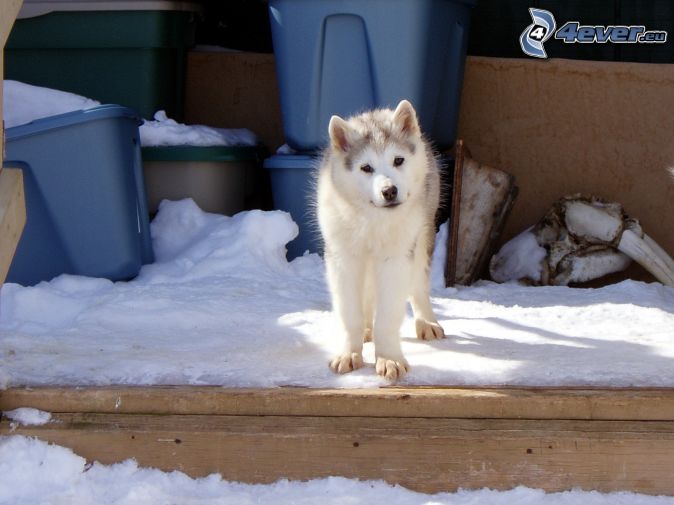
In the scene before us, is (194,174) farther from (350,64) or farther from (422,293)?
(422,293)

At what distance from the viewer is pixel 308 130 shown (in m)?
6.06

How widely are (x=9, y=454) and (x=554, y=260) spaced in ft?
11.8

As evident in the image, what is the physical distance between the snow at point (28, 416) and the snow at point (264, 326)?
0.15 m

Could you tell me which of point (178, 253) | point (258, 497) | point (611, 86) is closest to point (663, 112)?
point (611, 86)

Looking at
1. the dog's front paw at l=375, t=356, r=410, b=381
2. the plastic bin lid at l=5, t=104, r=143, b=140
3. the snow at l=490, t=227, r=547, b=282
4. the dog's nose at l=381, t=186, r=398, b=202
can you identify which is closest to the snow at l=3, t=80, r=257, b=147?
the plastic bin lid at l=5, t=104, r=143, b=140

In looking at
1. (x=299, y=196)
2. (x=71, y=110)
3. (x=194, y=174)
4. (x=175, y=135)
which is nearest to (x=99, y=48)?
(x=175, y=135)

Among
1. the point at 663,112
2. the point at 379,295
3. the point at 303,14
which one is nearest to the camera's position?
the point at 379,295

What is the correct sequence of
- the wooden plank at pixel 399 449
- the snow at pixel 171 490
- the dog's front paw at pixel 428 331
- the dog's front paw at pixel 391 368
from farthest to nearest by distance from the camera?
the dog's front paw at pixel 428 331
the dog's front paw at pixel 391 368
the wooden plank at pixel 399 449
the snow at pixel 171 490

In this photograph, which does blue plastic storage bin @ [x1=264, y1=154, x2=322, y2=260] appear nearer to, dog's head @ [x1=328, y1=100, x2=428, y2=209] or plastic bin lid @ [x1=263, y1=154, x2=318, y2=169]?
plastic bin lid @ [x1=263, y1=154, x2=318, y2=169]

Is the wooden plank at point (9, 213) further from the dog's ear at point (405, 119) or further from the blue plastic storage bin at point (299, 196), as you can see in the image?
the blue plastic storage bin at point (299, 196)

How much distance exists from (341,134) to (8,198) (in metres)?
1.23

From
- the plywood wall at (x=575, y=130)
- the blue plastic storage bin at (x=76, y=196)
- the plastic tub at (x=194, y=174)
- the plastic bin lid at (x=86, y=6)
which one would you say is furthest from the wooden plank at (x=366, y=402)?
the plywood wall at (x=575, y=130)

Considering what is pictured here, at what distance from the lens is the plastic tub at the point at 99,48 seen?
244 inches

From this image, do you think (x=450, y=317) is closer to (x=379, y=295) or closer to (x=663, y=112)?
(x=379, y=295)
